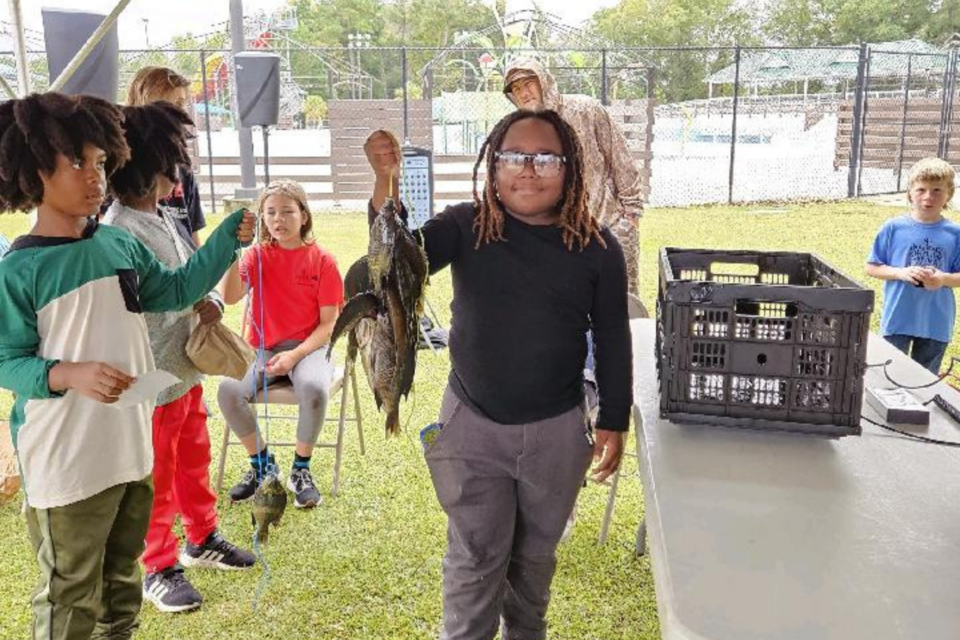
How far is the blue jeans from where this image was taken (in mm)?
3850

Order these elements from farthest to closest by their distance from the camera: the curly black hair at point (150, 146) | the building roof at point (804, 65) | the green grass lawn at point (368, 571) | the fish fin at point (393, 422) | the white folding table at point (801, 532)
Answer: the building roof at point (804, 65) → the green grass lawn at point (368, 571) → the curly black hair at point (150, 146) → the fish fin at point (393, 422) → the white folding table at point (801, 532)

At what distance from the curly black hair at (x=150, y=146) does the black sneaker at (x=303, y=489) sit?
5.59ft

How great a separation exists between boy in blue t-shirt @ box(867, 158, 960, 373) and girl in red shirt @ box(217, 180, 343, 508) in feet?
8.69

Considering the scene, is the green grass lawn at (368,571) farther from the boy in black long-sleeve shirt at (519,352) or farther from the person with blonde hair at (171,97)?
the person with blonde hair at (171,97)

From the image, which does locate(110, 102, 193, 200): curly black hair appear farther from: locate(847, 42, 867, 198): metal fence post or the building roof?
the building roof

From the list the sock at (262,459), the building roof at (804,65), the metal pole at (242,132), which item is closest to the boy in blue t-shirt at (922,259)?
the sock at (262,459)

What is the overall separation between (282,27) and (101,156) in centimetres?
2331

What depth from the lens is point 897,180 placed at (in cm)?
1602

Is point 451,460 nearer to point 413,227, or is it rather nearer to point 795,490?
point 413,227

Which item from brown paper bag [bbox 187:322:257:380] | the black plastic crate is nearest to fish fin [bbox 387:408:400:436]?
the black plastic crate

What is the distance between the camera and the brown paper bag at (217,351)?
8.38 feet

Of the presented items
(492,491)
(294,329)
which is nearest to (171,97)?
(294,329)

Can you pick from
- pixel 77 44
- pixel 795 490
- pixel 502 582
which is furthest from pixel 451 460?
pixel 77 44

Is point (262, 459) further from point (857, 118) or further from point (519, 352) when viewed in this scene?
point (857, 118)
